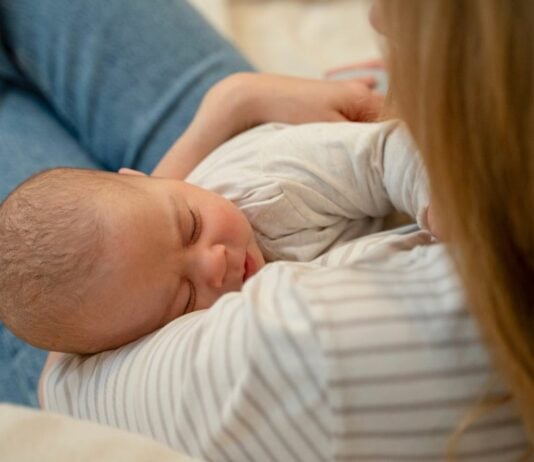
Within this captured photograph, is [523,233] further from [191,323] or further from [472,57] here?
[191,323]

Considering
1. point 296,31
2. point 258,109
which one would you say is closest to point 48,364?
point 258,109

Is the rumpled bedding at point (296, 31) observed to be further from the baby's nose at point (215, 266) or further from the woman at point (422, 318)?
the woman at point (422, 318)

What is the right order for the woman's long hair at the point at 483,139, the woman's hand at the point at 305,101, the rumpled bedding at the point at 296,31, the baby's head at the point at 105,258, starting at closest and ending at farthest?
the woman's long hair at the point at 483,139, the baby's head at the point at 105,258, the woman's hand at the point at 305,101, the rumpled bedding at the point at 296,31

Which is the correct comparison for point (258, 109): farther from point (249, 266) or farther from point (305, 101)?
point (249, 266)

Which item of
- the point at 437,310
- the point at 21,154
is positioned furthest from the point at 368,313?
the point at 21,154

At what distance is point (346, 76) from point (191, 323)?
2.27ft

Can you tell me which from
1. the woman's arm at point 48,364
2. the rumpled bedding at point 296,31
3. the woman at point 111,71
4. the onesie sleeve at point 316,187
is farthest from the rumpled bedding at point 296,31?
the woman's arm at point 48,364

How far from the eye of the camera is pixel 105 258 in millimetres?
727

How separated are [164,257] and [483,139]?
40 cm

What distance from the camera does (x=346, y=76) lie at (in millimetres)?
1209

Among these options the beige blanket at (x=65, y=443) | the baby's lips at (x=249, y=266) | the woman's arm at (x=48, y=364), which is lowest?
the woman's arm at (x=48, y=364)

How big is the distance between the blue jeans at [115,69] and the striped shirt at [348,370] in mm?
555

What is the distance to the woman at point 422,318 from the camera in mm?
446

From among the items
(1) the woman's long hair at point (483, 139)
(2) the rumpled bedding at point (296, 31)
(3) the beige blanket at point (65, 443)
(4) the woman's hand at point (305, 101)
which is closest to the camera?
(1) the woman's long hair at point (483, 139)
